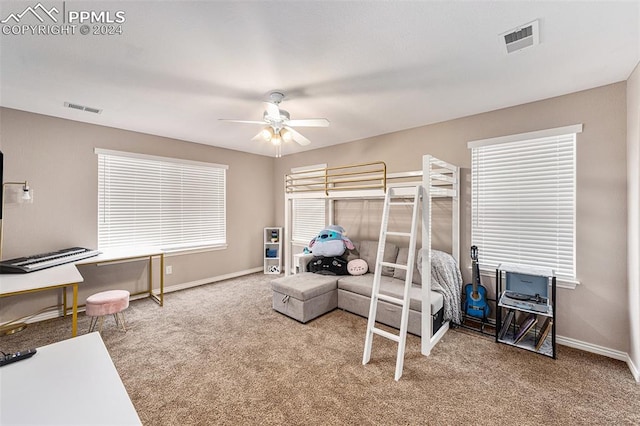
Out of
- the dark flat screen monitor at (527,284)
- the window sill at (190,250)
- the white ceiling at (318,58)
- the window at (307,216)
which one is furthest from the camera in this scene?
the window at (307,216)

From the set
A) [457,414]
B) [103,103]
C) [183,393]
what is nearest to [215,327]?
[183,393]

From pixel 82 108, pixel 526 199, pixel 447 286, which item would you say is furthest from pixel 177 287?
pixel 526 199

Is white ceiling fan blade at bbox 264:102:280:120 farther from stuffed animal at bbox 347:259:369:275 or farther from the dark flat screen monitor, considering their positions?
the dark flat screen monitor

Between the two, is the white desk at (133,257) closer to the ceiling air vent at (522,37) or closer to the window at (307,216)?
the window at (307,216)

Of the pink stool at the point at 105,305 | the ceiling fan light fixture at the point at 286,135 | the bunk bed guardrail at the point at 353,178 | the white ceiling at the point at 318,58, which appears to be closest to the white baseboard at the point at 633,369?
the white ceiling at the point at 318,58

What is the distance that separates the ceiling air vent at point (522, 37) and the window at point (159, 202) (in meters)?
4.55

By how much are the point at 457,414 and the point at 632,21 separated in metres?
2.91

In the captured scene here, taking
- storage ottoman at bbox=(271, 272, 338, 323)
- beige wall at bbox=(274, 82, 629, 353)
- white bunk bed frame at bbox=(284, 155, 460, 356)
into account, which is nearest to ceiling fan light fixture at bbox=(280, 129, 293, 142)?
white bunk bed frame at bbox=(284, 155, 460, 356)

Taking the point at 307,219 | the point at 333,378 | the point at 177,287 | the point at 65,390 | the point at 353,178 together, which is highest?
the point at 353,178

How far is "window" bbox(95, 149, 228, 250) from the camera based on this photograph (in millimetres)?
3859

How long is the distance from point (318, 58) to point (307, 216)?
3.59 meters

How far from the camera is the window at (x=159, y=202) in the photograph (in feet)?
12.7

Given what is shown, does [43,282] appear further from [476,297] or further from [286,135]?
[476,297]

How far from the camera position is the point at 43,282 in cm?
231
